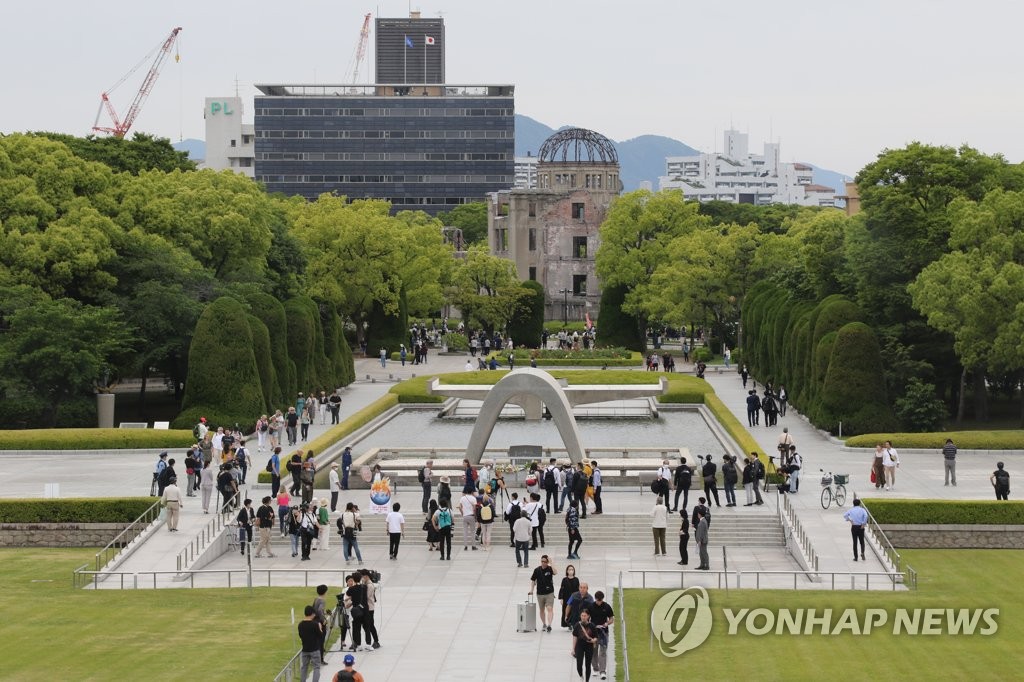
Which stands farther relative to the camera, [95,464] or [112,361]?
[112,361]

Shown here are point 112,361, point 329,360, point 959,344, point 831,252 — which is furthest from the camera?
point 329,360

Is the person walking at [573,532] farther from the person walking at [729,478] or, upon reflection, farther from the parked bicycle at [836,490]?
the parked bicycle at [836,490]

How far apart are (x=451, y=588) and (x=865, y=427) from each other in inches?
1010

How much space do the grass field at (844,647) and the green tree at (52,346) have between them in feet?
94.9

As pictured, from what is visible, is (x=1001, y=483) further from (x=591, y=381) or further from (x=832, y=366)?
(x=591, y=381)

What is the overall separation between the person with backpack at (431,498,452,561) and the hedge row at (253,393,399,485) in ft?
31.0

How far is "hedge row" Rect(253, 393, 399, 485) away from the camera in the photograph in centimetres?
4762


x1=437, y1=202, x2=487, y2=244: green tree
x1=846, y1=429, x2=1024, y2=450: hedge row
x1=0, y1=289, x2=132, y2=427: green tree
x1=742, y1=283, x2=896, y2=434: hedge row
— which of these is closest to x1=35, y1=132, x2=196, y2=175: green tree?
x1=0, y1=289, x2=132, y2=427: green tree

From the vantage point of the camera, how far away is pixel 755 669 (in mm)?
24562

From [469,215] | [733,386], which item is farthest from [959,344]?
[469,215]

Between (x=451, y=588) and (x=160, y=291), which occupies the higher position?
(x=160, y=291)

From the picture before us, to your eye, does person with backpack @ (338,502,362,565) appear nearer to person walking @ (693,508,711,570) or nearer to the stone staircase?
the stone staircase

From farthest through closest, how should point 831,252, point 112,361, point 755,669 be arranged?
point 831,252 < point 112,361 < point 755,669

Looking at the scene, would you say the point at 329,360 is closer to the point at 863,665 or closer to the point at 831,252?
the point at 831,252
